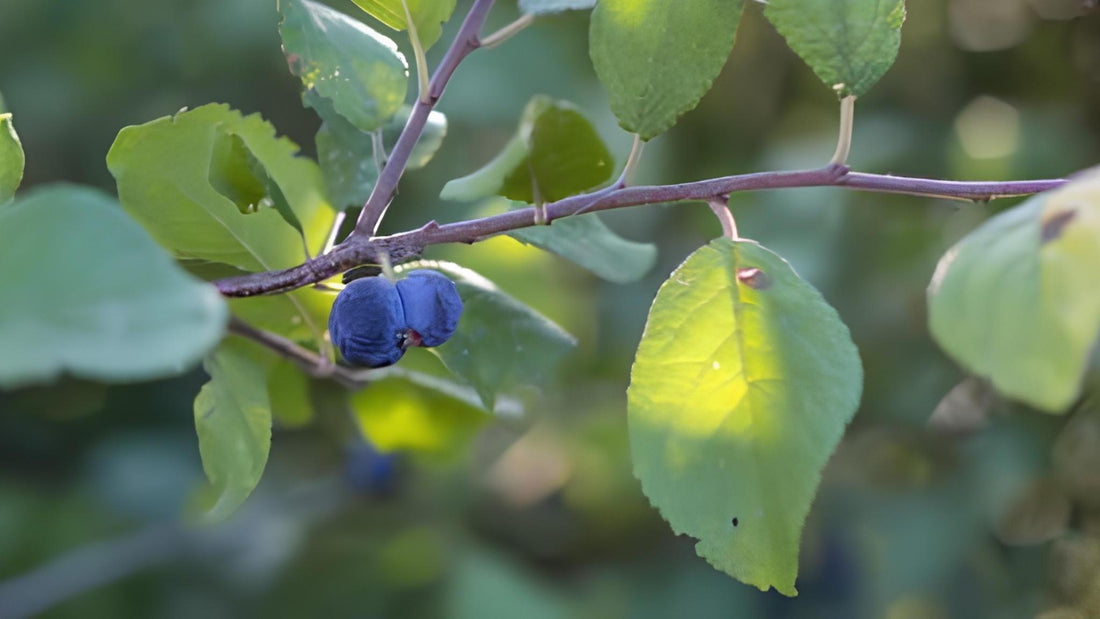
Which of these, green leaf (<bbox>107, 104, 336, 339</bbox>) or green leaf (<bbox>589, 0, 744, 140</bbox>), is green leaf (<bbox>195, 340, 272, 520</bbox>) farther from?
green leaf (<bbox>589, 0, 744, 140</bbox>)

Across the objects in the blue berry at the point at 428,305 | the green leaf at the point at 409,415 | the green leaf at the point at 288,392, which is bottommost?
the green leaf at the point at 409,415

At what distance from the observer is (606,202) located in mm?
652

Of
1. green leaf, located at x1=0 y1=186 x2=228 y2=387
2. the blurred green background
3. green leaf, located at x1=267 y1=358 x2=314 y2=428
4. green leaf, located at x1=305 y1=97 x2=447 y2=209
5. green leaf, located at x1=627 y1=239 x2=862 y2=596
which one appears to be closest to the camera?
green leaf, located at x1=0 y1=186 x2=228 y2=387

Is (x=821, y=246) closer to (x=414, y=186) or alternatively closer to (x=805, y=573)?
(x=805, y=573)

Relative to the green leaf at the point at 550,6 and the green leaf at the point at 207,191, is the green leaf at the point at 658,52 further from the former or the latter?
the green leaf at the point at 207,191

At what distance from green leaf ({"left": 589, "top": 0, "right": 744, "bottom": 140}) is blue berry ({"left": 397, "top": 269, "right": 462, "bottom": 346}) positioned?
149mm

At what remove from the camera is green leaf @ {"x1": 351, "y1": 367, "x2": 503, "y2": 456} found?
1096 mm

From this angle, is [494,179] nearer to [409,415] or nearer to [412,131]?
[412,131]

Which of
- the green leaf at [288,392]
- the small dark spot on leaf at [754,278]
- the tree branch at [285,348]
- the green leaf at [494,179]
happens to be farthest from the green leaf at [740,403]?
the green leaf at [288,392]

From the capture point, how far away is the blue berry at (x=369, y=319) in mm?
617

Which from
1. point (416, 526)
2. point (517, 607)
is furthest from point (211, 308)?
point (416, 526)

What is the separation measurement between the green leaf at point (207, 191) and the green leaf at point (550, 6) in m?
0.21

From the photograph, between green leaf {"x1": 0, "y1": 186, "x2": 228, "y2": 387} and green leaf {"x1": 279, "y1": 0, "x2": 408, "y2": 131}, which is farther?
green leaf {"x1": 279, "y1": 0, "x2": 408, "y2": 131}

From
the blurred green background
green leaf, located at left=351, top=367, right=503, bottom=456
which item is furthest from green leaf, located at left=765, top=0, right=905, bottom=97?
the blurred green background
